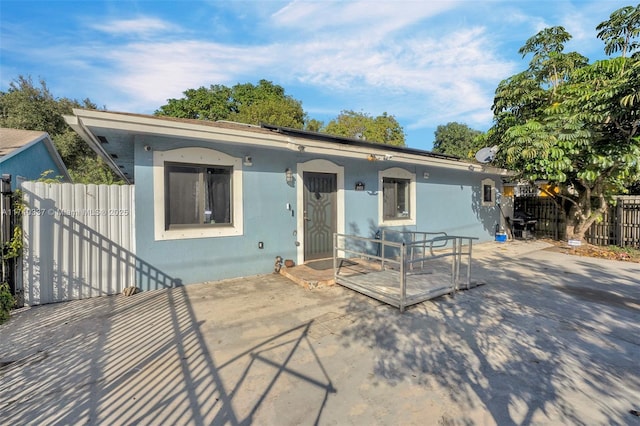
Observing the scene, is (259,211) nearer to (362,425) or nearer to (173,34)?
(362,425)

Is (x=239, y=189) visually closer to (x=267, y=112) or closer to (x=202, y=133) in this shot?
(x=202, y=133)

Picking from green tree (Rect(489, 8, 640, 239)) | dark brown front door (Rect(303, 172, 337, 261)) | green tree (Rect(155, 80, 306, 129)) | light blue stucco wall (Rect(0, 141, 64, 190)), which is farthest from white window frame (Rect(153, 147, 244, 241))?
green tree (Rect(155, 80, 306, 129))

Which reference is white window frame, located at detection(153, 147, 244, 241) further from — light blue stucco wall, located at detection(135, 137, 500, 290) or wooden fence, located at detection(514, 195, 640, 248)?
wooden fence, located at detection(514, 195, 640, 248)

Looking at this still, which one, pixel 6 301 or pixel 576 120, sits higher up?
pixel 576 120

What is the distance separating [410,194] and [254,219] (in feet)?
15.5

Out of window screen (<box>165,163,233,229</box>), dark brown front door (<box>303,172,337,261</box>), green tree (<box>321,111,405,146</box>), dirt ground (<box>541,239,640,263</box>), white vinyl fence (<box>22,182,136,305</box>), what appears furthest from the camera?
green tree (<box>321,111,405,146</box>)

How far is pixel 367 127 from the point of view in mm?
24359

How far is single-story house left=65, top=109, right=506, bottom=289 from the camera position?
4.54m

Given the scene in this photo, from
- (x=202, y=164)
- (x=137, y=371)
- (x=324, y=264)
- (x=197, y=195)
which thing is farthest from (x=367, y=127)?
(x=137, y=371)

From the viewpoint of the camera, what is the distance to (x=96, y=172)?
17703 mm

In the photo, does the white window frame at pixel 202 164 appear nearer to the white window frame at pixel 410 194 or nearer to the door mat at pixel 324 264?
the door mat at pixel 324 264

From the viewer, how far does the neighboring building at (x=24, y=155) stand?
6.40 meters

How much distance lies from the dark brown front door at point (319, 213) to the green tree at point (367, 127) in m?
18.0

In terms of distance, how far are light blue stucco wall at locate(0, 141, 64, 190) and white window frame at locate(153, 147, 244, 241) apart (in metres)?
4.46
